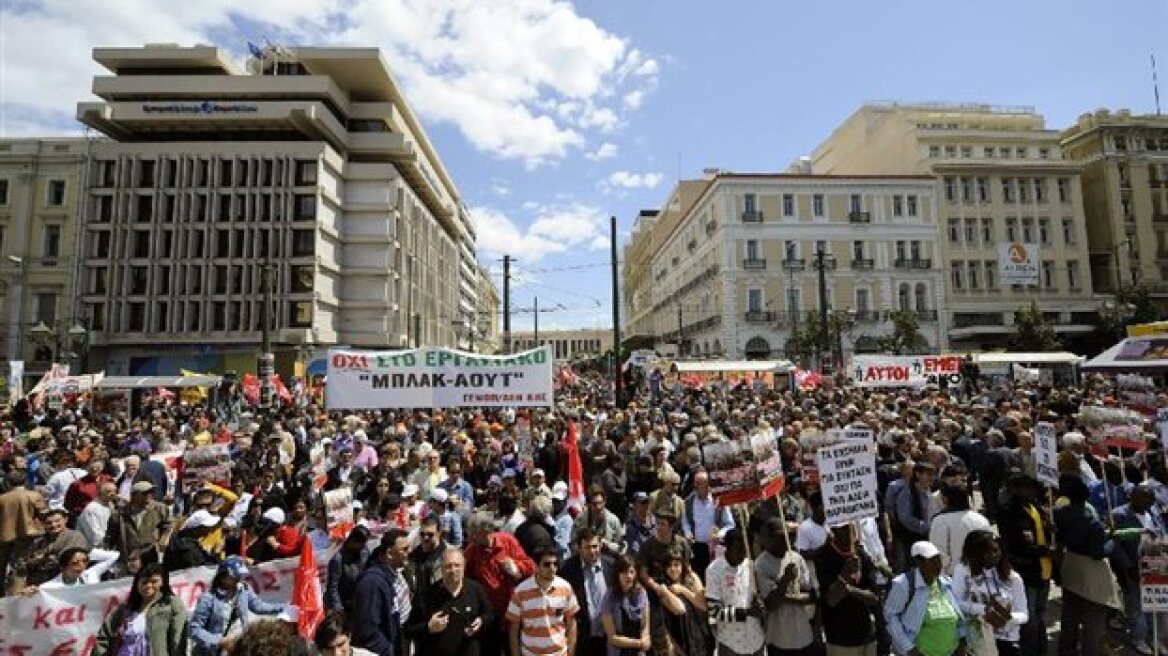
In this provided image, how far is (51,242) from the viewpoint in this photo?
158 feet

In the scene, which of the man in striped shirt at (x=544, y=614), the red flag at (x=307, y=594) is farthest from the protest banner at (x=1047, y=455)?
the red flag at (x=307, y=594)

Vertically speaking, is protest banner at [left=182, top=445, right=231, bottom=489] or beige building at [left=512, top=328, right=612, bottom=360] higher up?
beige building at [left=512, top=328, right=612, bottom=360]

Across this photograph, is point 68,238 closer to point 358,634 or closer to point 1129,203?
point 358,634

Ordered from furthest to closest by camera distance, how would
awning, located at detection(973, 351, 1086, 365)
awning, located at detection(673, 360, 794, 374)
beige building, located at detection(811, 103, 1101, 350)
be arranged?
1. beige building, located at detection(811, 103, 1101, 350)
2. awning, located at detection(673, 360, 794, 374)
3. awning, located at detection(973, 351, 1086, 365)

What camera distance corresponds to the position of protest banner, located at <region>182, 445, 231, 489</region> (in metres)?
8.50

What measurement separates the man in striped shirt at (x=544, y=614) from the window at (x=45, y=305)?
5600 cm

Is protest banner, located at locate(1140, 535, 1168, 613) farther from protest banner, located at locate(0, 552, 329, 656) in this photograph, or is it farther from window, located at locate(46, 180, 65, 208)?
window, located at locate(46, 180, 65, 208)

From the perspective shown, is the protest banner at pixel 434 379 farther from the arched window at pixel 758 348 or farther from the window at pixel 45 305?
the window at pixel 45 305

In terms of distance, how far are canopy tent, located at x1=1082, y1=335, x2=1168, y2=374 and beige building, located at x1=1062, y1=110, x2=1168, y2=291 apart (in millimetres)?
43549

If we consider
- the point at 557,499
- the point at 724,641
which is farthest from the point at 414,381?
the point at 724,641

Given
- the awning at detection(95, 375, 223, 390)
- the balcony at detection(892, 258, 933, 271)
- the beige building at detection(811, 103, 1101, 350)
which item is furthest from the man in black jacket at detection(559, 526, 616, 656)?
the beige building at detection(811, 103, 1101, 350)

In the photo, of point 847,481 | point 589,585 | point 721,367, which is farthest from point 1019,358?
point 589,585

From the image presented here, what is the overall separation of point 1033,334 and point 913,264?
9.37 metres

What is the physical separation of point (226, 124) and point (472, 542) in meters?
50.4
